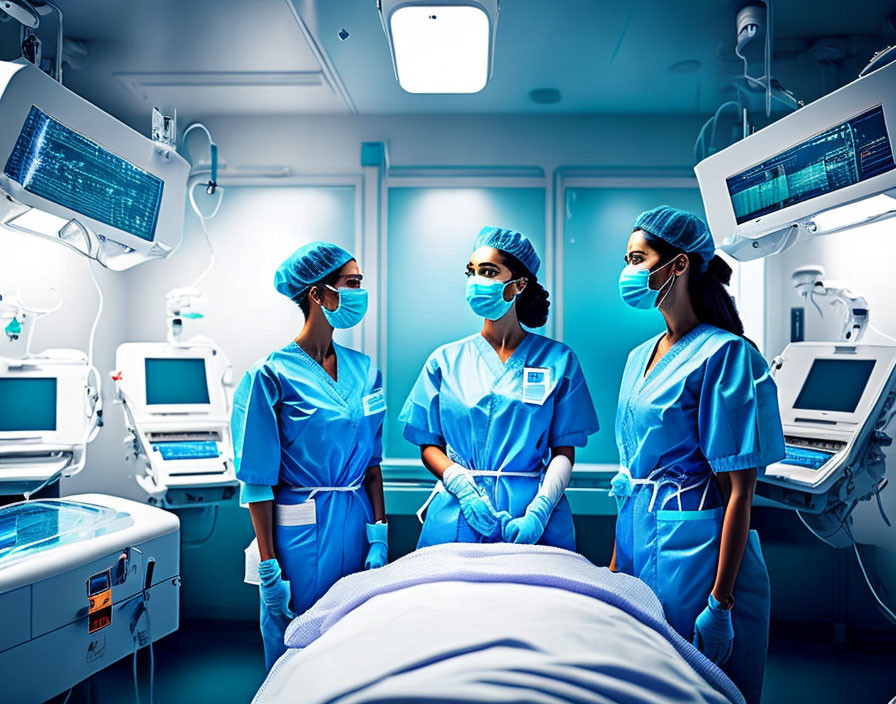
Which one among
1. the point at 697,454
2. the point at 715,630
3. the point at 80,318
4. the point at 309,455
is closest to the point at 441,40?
the point at 309,455

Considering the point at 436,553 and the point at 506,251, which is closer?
the point at 436,553

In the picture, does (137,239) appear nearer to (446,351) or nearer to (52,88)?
(52,88)

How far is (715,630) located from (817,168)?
1.38 meters

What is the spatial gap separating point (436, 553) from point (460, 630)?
17.0 inches

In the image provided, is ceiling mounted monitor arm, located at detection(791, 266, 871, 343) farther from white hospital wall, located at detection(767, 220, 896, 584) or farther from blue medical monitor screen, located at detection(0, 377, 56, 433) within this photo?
blue medical monitor screen, located at detection(0, 377, 56, 433)

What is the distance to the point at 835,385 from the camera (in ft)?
7.36

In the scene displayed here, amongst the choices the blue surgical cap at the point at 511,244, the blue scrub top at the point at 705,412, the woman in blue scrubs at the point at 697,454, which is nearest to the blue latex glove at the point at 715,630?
the woman in blue scrubs at the point at 697,454

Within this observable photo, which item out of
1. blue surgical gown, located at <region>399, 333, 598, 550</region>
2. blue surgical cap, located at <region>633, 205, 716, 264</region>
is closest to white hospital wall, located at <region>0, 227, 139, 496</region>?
blue surgical gown, located at <region>399, 333, 598, 550</region>

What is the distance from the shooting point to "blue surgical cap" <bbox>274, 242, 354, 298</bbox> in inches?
74.1

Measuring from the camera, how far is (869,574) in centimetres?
262

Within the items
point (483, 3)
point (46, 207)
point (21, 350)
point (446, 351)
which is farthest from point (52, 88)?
point (446, 351)

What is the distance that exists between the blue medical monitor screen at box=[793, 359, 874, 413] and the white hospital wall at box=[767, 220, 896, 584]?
32cm

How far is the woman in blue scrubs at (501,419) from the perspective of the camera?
1740 millimetres

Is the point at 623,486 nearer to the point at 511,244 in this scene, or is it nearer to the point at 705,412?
the point at 705,412
